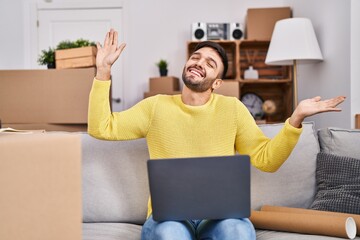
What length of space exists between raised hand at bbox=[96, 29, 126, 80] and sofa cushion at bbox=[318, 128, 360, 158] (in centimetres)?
95

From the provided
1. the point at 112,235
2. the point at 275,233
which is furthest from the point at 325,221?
the point at 112,235

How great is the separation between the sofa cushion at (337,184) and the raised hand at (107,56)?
36.1 inches

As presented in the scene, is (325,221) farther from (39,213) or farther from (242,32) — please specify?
(242,32)

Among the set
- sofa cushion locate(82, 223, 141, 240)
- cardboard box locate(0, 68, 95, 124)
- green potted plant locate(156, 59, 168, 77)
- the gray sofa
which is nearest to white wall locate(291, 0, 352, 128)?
the gray sofa

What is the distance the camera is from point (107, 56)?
61.3 inches

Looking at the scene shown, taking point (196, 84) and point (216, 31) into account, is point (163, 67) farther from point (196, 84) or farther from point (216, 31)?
point (196, 84)

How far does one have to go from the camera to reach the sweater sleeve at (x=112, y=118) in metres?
1.59

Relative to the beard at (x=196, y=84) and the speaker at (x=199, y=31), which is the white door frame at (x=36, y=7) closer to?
the speaker at (x=199, y=31)

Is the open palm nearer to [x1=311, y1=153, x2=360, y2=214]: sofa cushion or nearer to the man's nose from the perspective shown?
the man's nose

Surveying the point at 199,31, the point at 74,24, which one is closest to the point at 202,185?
the point at 199,31

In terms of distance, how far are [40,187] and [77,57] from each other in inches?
111

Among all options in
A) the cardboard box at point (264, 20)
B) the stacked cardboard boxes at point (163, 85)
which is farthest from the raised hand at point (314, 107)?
the cardboard box at point (264, 20)

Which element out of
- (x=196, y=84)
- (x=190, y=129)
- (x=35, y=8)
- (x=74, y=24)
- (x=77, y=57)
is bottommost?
(x=190, y=129)

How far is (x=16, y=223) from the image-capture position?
535 mm
